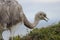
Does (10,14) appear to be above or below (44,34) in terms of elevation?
above

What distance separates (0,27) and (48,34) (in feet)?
7.98

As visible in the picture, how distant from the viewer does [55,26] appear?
174 feet

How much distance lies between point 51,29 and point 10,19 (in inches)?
108

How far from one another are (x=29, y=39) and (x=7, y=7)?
189cm

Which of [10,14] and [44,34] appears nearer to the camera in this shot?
[10,14]

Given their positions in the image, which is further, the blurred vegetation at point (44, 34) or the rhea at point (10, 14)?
the blurred vegetation at point (44, 34)

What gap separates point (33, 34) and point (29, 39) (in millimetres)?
352

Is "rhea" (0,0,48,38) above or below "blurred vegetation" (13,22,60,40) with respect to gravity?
above

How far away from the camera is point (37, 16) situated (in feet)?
170

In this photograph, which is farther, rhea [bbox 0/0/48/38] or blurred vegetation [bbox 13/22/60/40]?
blurred vegetation [bbox 13/22/60/40]

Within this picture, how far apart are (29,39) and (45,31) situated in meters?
0.86

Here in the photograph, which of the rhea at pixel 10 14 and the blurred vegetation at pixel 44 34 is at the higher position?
the rhea at pixel 10 14

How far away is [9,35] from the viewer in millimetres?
51125

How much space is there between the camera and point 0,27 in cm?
5044
